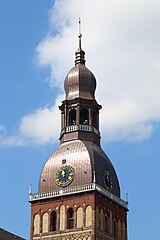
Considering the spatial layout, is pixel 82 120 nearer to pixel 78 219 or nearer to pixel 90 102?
pixel 90 102

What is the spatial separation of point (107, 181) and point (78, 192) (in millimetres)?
4582

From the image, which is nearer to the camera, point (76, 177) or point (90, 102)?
point (76, 177)

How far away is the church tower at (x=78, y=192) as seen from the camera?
103m

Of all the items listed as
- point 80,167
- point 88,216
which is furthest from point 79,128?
point 88,216

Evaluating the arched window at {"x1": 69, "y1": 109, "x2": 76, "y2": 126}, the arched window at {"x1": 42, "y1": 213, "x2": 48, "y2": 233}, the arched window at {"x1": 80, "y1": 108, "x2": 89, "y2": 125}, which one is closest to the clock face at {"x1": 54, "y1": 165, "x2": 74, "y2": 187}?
the arched window at {"x1": 42, "y1": 213, "x2": 48, "y2": 233}

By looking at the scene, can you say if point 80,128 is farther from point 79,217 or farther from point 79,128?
point 79,217

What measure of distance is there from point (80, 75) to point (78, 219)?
788 inches

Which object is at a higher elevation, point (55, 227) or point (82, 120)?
point (82, 120)

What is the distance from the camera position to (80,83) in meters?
113

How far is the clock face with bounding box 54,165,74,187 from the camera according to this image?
4141 inches

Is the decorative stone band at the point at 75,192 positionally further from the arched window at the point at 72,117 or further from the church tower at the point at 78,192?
the arched window at the point at 72,117

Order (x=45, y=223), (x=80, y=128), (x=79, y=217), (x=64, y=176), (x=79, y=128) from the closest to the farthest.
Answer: (x=79, y=217) < (x=45, y=223) < (x=64, y=176) < (x=79, y=128) < (x=80, y=128)

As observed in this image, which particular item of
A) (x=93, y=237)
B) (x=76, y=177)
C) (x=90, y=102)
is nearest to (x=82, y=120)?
(x=90, y=102)

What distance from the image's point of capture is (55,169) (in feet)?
349
